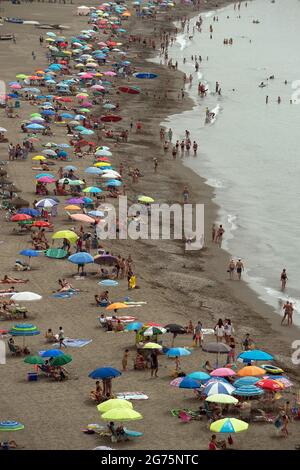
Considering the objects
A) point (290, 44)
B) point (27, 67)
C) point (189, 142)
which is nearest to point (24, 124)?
point (189, 142)

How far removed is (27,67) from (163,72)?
12.4 metres

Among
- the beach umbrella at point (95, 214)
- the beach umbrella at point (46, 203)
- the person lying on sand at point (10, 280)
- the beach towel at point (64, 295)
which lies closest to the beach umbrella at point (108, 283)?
the beach towel at point (64, 295)

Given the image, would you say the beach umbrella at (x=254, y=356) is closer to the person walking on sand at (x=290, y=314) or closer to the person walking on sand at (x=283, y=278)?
the person walking on sand at (x=290, y=314)

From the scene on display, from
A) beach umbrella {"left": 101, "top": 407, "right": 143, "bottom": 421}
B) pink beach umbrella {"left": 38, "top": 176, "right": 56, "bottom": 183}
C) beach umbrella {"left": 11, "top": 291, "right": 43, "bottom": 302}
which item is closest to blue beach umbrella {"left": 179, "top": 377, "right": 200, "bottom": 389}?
beach umbrella {"left": 101, "top": 407, "right": 143, "bottom": 421}

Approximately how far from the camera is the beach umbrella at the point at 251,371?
2827 centimetres

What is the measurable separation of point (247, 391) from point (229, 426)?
2.42 m

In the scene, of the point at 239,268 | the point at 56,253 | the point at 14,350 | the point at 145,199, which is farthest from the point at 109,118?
the point at 14,350

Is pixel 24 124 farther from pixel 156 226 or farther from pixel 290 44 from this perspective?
pixel 290 44

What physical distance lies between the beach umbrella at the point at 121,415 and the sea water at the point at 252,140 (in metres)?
14.2

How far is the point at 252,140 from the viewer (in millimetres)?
71312

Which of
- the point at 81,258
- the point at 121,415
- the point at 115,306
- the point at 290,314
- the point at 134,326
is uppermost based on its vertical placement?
the point at 121,415

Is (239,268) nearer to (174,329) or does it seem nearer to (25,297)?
(174,329)

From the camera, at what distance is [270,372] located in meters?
29.7
